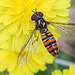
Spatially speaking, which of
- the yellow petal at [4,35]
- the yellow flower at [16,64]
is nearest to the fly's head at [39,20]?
the yellow petal at [4,35]

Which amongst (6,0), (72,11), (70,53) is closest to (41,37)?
(6,0)

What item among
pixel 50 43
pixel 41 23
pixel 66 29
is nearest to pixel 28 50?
pixel 50 43

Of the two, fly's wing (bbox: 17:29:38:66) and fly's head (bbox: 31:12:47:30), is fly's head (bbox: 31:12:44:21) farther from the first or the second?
fly's wing (bbox: 17:29:38:66)

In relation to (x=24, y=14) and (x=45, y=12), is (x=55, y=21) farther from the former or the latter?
(x=24, y=14)

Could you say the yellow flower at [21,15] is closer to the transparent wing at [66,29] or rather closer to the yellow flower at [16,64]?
the transparent wing at [66,29]

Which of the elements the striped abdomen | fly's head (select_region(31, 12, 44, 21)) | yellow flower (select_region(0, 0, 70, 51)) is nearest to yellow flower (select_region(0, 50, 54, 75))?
yellow flower (select_region(0, 0, 70, 51))
